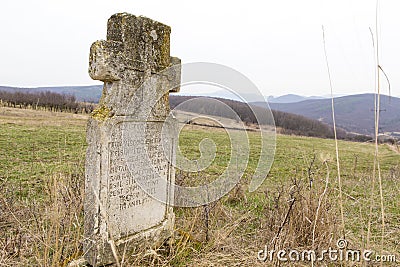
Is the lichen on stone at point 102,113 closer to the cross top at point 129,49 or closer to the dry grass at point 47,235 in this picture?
the cross top at point 129,49

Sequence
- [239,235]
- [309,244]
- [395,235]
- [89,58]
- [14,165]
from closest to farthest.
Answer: [89,58] < [309,244] < [239,235] < [395,235] < [14,165]

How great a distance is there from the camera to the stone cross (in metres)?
3.44

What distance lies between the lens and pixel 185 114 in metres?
5.17

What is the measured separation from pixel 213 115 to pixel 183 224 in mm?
1722

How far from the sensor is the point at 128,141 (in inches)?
146

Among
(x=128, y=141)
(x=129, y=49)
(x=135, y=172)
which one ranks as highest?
(x=129, y=49)

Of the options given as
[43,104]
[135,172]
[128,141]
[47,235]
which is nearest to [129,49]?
[128,141]

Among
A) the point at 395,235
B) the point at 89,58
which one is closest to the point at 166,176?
the point at 89,58

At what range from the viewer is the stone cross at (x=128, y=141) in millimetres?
3441

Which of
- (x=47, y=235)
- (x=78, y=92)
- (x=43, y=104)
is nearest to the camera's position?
(x=47, y=235)

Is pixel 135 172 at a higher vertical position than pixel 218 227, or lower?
higher

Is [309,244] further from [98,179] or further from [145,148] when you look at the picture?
[98,179]

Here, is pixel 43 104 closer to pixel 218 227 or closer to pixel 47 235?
pixel 218 227

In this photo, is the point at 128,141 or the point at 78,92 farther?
the point at 78,92
